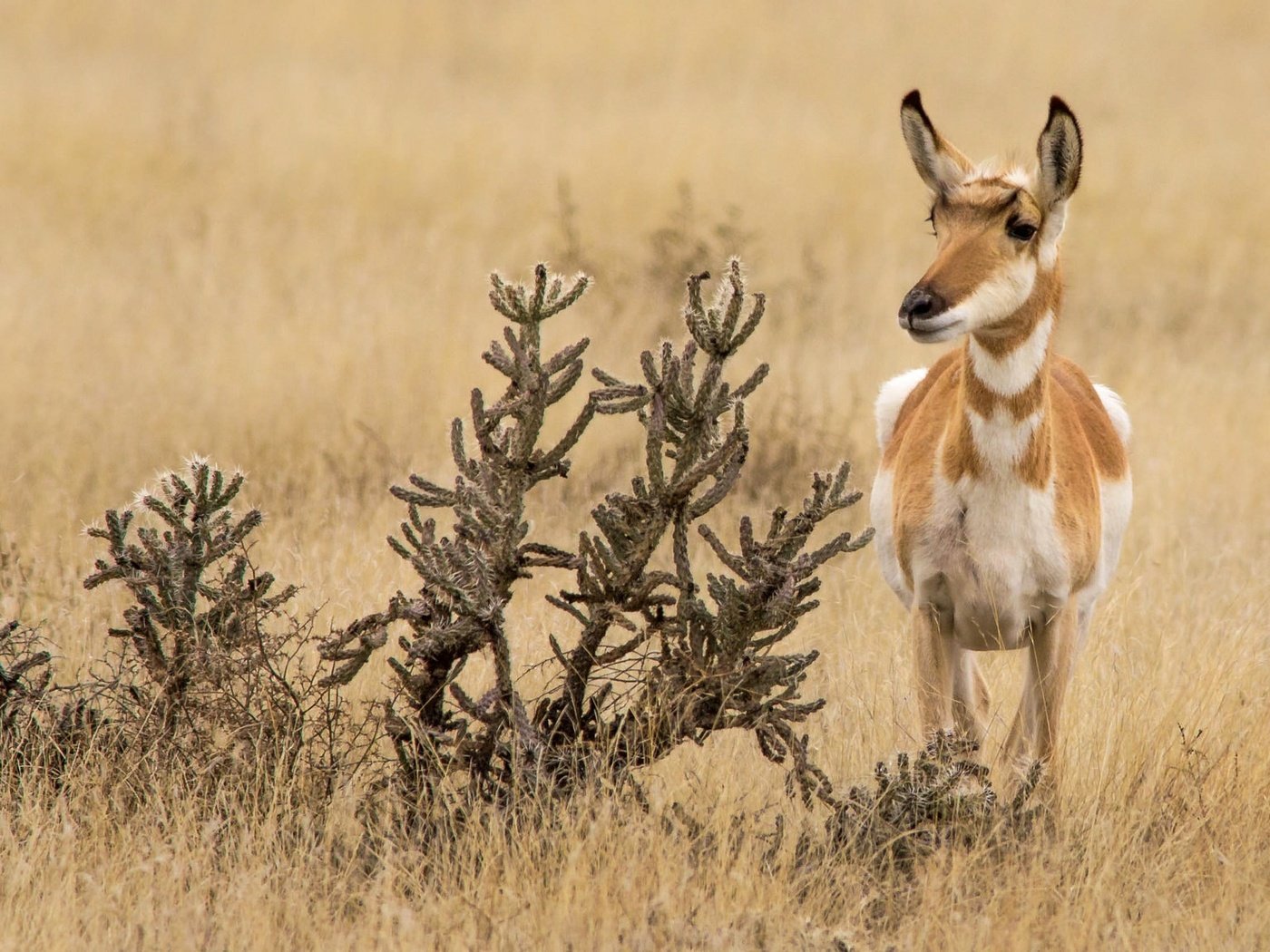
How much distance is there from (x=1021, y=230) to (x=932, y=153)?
0.39 m

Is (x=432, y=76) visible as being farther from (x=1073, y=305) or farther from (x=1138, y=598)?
(x=1138, y=598)

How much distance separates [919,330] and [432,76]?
15749mm

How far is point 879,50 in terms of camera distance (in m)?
22.2

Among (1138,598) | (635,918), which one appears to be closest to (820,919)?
(635,918)

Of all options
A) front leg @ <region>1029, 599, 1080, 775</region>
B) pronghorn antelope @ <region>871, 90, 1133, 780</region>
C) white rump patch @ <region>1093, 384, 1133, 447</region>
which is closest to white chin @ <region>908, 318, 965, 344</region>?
pronghorn antelope @ <region>871, 90, 1133, 780</region>

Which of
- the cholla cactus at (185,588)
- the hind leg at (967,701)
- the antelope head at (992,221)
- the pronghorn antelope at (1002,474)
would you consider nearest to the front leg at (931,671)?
the pronghorn antelope at (1002,474)

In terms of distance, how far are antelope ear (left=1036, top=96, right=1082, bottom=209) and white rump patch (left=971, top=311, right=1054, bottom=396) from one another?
0.40m

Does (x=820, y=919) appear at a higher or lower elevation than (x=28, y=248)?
lower

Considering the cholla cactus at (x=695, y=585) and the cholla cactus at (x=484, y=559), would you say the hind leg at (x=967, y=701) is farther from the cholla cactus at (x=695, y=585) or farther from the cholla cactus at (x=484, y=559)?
the cholla cactus at (x=484, y=559)

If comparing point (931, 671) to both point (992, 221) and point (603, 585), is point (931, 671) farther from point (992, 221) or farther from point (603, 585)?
point (992, 221)

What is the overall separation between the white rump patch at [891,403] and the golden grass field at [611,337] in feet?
2.56

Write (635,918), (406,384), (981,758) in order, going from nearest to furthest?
(635,918), (981,758), (406,384)

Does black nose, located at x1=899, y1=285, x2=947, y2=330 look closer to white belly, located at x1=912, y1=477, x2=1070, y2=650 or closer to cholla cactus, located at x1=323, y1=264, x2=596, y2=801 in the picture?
white belly, located at x1=912, y1=477, x2=1070, y2=650

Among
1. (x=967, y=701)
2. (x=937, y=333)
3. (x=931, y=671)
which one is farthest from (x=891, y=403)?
(x=937, y=333)
